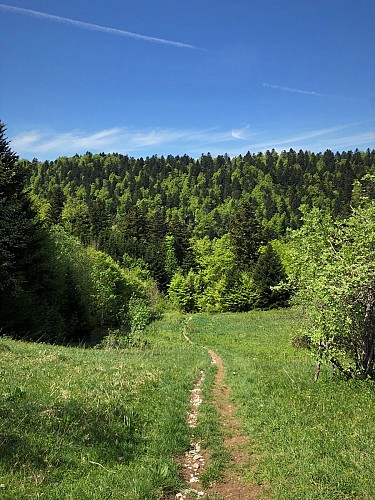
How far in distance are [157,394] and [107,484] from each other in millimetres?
6086

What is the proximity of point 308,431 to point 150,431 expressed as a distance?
13.6 feet

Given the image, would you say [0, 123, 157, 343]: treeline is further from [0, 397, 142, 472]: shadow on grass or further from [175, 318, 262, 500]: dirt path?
[175, 318, 262, 500]: dirt path

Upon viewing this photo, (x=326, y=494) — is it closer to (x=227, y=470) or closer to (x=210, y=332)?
(x=227, y=470)

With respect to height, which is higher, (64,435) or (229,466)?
(64,435)

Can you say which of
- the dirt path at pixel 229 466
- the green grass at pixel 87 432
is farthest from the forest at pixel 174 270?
the green grass at pixel 87 432

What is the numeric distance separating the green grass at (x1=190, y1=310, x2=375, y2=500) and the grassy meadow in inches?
1.1

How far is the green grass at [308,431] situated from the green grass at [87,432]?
216 centimetres

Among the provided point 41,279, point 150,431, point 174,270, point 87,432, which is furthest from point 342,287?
point 174,270

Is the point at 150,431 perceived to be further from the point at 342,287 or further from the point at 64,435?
the point at 342,287

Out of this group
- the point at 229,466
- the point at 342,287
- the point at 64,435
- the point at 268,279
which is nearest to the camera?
the point at 64,435

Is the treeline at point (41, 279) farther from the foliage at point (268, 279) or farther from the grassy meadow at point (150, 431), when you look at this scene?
the foliage at point (268, 279)

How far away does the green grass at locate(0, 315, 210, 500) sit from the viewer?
6.43 m

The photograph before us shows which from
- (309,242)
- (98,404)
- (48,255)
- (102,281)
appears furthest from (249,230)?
(98,404)

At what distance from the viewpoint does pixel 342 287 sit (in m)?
11.2
